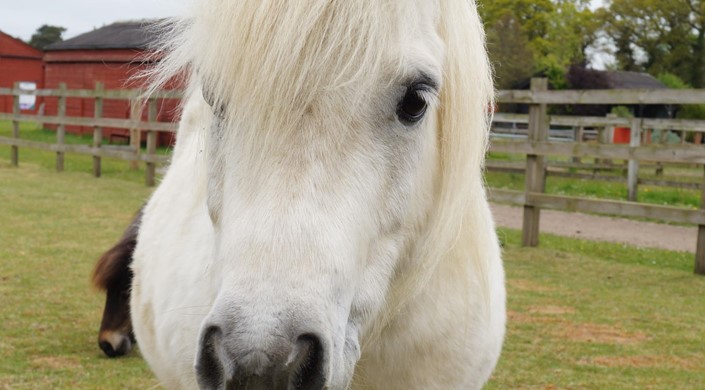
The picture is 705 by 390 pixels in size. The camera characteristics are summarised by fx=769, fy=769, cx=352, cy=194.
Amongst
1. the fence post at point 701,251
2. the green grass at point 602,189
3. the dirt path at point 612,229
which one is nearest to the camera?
the fence post at point 701,251

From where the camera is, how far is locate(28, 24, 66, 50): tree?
7319 centimetres

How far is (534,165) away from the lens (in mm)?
8523

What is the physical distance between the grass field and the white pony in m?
→ 2.20

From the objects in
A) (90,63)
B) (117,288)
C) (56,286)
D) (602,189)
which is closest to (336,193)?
(117,288)

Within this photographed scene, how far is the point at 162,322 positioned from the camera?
2.50 metres

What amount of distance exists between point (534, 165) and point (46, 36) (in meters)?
74.2

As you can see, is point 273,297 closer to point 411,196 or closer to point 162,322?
point 411,196

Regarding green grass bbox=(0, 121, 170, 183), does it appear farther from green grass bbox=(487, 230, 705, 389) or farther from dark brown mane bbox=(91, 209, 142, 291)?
dark brown mane bbox=(91, 209, 142, 291)

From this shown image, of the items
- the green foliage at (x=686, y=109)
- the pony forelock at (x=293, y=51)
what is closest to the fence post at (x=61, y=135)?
the pony forelock at (x=293, y=51)

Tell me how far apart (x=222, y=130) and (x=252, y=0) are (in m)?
0.33

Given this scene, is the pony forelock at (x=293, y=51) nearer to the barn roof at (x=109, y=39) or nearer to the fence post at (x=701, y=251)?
the fence post at (x=701, y=251)

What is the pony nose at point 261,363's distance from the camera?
1.42 metres

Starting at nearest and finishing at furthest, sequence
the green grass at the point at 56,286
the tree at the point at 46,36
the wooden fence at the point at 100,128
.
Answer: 1. the green grass at the point at 56,286
2. the wooden fence at the point at 100,128
3. the tree at the point at 46,36

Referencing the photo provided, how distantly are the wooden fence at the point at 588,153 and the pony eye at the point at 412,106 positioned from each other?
585 cm
